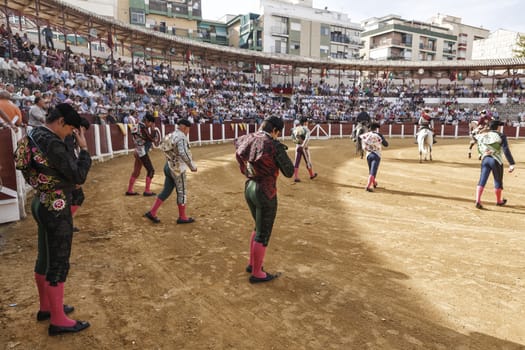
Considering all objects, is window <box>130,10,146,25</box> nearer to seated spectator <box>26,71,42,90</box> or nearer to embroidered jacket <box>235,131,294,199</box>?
seated spectator <box>26,71,42,90</box>

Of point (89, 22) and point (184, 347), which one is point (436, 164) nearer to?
point (184, 347)

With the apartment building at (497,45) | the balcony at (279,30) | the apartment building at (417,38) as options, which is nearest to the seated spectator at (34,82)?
the balcony at (279,30)

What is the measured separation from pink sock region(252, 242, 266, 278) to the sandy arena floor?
0.15m

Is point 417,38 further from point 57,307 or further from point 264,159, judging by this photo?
point 57,307

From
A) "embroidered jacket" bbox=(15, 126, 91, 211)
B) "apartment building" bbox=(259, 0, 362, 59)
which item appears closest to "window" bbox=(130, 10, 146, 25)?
"apartment building" bbox=(259, 0, 362, 59)

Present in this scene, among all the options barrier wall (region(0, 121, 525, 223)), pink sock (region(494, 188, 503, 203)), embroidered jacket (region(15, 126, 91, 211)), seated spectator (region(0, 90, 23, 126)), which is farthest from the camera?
pink sock (region(494, 188, 503, 203))

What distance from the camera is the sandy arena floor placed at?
2.69 metres

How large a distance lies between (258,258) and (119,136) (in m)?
11.9

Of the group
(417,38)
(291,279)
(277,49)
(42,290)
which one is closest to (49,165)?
(42,290)

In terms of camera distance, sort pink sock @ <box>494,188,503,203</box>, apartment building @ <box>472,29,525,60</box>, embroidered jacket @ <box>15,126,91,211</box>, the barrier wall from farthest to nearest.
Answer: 1. apartment building @ <box>472,29,525,60</box>
2. pink sock @ <box>494,188,503,203</box>
3. the barrier wall
4. embroidered jacket @ <box>15,126,91,211</box>

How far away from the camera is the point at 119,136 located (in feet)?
45.1

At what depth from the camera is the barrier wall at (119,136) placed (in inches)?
207

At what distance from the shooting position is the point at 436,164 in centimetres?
1220

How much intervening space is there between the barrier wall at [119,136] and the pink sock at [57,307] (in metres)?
2.71
